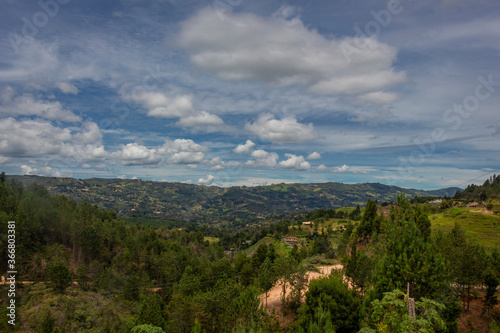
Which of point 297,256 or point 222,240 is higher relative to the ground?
point 297,256

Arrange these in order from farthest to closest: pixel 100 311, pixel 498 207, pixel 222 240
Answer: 1. pixel 222 240
2. pixel 498 207
3. pixel 100 311

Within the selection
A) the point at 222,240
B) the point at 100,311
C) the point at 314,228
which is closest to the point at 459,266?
the point at 100,311

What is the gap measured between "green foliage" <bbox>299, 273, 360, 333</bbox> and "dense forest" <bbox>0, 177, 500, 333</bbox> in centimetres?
9

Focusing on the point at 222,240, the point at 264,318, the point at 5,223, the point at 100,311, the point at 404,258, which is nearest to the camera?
the point at 404,258

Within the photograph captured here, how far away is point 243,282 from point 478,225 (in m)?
64.6

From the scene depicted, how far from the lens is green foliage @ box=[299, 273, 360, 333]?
20.4 m

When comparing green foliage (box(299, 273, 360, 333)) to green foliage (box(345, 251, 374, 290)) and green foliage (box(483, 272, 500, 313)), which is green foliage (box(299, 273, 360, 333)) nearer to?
green foliage (box(345, 251, 374, 290))

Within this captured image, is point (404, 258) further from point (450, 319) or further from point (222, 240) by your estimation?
point (222, 240)

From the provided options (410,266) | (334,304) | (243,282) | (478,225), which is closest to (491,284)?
(410,266)

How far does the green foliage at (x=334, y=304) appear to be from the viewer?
2038 centimetres

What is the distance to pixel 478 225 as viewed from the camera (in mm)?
65000

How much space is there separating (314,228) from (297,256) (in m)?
76.8

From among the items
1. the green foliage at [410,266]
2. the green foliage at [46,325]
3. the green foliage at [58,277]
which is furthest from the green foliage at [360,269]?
the green foliage at [58,277]

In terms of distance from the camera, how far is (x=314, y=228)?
135250 mm
